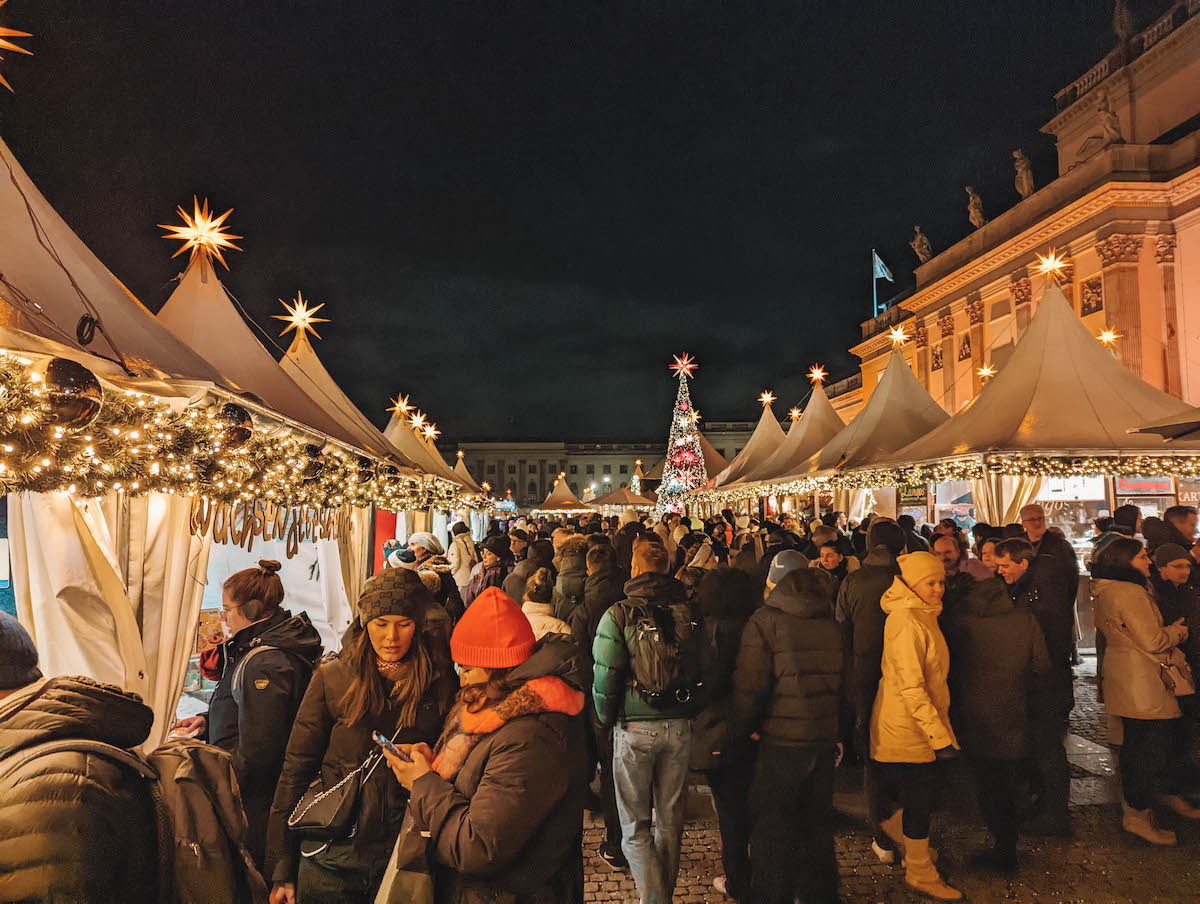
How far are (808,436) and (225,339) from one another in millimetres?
12644

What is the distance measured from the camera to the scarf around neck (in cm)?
209

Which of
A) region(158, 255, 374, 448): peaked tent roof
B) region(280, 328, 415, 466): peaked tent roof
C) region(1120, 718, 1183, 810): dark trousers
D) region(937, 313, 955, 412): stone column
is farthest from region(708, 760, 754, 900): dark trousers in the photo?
region(937, 313, 955, 412): stone column

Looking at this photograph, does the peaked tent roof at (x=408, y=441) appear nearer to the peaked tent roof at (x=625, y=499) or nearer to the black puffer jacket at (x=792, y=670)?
the black puffer jacket at (x=792, y=670)

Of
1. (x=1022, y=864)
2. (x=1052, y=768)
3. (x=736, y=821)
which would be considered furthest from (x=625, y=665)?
(x=1052, y=768)

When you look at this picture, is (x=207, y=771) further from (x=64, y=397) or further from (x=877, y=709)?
(x=877, y=709)

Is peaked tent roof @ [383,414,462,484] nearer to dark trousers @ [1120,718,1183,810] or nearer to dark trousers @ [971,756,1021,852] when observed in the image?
dark trousers @ [971,756,1021,852]

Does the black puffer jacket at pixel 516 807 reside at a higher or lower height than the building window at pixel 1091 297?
lower

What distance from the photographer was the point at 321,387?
9789 mm

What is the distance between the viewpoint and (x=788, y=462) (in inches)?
635

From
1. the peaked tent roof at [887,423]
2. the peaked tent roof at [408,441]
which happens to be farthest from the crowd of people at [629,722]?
the peaked tent roof at [408,441]

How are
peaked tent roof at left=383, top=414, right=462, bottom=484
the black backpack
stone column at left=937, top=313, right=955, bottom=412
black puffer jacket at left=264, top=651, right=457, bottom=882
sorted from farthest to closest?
stone column at left=937, top=313, right=955, bottom=412, peaked tent roof at left=383, top=414, right=462, bottom=484, the black backpack, black puffer jacket at left=264, top=651, right=457, bottom=882

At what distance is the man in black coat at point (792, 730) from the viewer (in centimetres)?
356

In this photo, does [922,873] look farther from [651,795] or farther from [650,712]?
[650,712]

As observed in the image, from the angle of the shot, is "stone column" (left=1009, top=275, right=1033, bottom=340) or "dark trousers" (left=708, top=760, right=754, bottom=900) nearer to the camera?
"dark trousers" (left=708, top=760, right=754, bottom=900)
